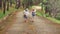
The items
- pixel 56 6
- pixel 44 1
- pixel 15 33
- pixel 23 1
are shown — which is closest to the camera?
pixel 15 33

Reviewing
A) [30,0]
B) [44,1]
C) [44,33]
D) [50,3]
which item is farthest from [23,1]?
[44,33]

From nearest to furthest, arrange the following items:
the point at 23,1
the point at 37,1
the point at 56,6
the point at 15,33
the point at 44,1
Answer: the point at 15,33, the point at 56,6, the point at 44,1, the point at 23,1, the point at 37,1

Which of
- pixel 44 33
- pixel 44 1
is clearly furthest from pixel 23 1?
pixel 44 33

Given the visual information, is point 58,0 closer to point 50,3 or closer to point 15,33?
point 50,3

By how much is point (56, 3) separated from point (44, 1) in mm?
8817

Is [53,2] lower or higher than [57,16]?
higher

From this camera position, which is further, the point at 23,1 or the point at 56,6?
the point at 23,1

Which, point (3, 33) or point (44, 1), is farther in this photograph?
point (44, 1)

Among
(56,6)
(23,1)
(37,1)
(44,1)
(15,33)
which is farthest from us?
(37,1)

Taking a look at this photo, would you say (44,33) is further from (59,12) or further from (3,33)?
(59,12)

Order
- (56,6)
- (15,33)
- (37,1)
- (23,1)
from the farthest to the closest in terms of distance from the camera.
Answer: (37,1)
(23,1)
(56,6)
(15,33)

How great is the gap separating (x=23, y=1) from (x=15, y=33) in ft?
181

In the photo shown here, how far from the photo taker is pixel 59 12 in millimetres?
45719

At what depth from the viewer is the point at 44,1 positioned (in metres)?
53.0
